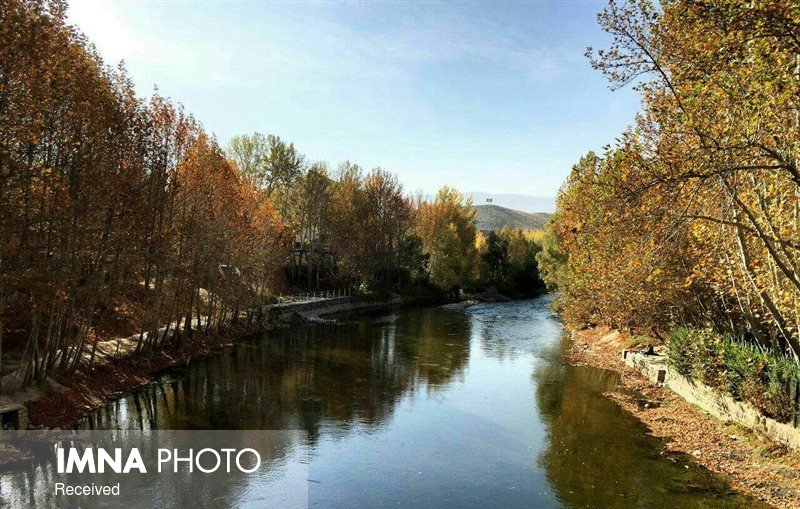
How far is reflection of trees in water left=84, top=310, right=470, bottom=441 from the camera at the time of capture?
74.1 ft

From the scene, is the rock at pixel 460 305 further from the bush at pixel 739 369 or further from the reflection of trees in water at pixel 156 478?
the reflection of trees in water at pixel 156 478

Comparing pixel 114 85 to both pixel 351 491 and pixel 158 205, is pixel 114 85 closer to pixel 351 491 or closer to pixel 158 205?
pixel 158 205

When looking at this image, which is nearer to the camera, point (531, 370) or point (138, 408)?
point (138, 408)

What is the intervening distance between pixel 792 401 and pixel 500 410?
452 inches

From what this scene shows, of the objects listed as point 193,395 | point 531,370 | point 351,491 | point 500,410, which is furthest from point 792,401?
point 193,395

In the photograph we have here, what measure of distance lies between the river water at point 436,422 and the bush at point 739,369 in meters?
3.52

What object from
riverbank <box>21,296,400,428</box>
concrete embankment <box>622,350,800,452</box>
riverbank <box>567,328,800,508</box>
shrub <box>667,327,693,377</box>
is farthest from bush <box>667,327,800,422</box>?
riverbank <box>21,296,400,428</box>

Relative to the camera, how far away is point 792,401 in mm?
17172

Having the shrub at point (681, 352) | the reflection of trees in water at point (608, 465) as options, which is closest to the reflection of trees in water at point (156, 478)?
the reflection of trees in water at point (608, 465)

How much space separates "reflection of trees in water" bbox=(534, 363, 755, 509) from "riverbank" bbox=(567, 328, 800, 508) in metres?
0.74

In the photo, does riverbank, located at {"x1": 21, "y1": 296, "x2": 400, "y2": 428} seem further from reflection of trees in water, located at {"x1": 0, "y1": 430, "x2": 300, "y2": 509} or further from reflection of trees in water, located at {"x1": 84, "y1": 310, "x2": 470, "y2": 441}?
reflection of trees in water, located at {"x1": 0, "y1": 430, "x2": 300, "y2": 509}

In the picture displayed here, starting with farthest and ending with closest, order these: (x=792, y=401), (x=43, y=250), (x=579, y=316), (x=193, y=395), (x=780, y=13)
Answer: (x=579, y=316) < (x=193, y=395) < (x=43, y=250) < (x=792, y=401) < (x=780, y=13)

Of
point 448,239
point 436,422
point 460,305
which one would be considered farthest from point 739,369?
point 448,239

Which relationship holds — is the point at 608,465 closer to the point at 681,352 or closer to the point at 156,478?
the point at 681,352
